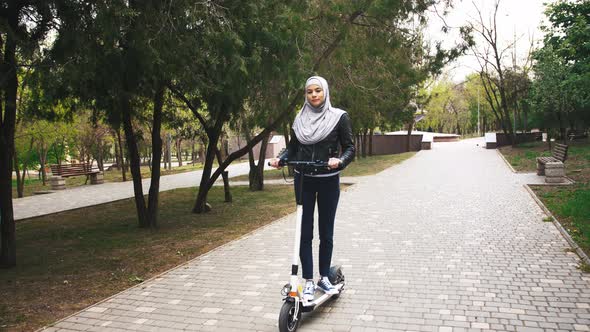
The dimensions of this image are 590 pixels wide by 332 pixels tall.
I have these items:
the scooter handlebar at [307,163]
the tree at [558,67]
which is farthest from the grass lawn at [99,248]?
the tree at [558,67]

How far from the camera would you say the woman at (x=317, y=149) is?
13.4ft

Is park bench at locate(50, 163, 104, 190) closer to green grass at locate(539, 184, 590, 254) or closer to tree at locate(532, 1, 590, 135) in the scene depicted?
green grass at locate(539, 184, 590, 254)

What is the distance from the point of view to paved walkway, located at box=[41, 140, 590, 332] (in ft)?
13.6

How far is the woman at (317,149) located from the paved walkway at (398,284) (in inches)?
29.6

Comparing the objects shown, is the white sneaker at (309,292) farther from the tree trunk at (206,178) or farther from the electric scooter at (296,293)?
the tree trunk at (206,178)

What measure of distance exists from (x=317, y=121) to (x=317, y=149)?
0.24 metres

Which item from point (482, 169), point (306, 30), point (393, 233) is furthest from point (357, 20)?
point (482, 169)

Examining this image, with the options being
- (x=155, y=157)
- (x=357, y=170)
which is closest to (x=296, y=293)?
(x=155, y=157)

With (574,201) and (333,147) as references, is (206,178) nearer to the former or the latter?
(333,147)

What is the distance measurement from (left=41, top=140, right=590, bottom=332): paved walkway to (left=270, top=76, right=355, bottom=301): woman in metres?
0.75

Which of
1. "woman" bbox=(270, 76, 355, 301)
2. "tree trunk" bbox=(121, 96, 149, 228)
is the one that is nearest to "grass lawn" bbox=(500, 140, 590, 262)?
"woman" bbox=(270, 76, 355, 301)

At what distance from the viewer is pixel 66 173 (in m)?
20.1

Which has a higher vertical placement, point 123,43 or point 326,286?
point 123,43

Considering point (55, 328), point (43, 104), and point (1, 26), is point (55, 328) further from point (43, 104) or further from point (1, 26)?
point (43, 104)
